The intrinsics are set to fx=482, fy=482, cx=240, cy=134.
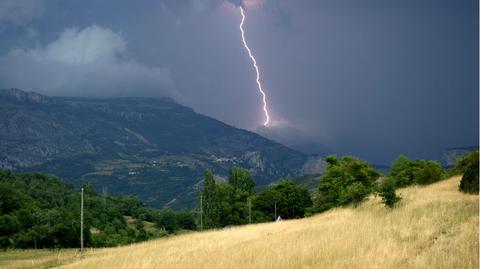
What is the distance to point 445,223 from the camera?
16891 mm

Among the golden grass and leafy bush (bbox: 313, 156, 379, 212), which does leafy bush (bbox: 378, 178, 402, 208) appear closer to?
the golden grass

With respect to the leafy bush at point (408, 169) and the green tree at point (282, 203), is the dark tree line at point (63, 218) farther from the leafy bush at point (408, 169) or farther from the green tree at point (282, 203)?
the leafy bush at point (408, 169)

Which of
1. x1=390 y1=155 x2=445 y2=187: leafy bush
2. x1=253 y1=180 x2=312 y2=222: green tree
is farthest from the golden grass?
x1=253 y1=180 x2=312 y2=222: green tree

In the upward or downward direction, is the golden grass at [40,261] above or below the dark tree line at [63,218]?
above

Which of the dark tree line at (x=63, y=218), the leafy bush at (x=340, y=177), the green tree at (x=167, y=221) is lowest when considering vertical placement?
the green tree at (x=167, y=221)

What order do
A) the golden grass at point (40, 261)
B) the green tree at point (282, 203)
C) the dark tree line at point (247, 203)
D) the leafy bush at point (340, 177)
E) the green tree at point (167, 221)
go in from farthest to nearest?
1. the green tree at point (167, 221)
2. the green tree at point (282, 203)
3. the dark tree line at point (247, 203)
4. the leafy bush at point (340, 177)
5. the golden grass at point (40, 261)

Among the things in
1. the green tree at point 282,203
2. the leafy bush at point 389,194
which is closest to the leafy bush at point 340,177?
the green tree at point 282,203

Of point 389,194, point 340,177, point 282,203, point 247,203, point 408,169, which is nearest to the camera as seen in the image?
point 389,194

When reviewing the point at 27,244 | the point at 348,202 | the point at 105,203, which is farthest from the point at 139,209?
the point at 348,202

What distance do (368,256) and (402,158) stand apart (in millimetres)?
75000

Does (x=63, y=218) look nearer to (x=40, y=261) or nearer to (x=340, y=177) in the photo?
(x=340, y=177)

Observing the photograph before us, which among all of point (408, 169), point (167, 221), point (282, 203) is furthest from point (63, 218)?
point (167, 221)

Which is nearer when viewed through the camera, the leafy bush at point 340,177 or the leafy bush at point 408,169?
the leafy bush at point 408,169

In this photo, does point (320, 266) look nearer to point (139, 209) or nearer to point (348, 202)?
point (348, 202)
